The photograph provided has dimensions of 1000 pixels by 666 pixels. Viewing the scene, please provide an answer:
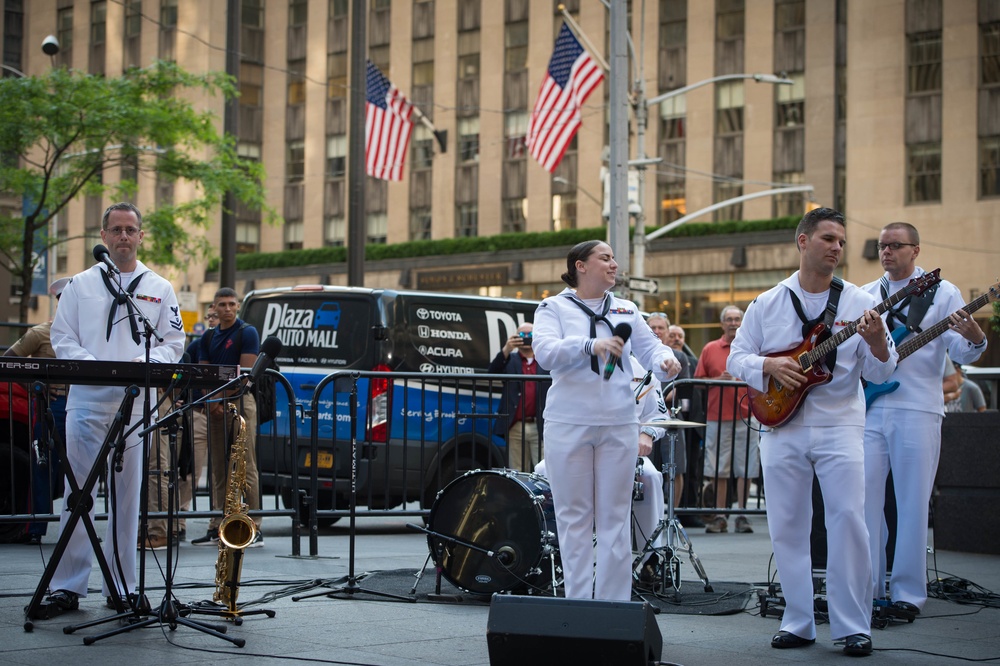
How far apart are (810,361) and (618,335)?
3.49ft

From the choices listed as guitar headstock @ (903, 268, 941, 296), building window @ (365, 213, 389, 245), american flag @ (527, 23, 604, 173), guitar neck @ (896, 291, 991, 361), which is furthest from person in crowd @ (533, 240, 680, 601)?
building window @ (365, 213, 389, 245)

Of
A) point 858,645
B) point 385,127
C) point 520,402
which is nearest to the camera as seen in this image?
point 858,645

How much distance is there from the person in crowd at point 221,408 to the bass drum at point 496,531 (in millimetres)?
3209

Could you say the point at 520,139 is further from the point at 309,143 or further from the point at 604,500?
the point at 604,500

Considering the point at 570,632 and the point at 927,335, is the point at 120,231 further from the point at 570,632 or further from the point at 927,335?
the point at 927,335

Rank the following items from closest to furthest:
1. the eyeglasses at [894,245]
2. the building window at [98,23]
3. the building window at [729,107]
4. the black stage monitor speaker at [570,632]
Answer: the black stage monitor speaker at [570,632] → the eyeglasses at [894,245] → the building window at [729,107] → the building window at [98,23]

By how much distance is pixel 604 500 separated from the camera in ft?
22.0

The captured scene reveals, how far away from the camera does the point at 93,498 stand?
Answer: 7.07 meters

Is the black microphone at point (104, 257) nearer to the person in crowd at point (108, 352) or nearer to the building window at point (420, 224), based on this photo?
the person in crowd at point (108, 352)

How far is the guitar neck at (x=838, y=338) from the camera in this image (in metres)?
6.62

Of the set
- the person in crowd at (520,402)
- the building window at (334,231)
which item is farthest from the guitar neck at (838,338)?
the building window at (334,231)

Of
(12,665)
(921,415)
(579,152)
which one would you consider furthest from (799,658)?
(579,152)

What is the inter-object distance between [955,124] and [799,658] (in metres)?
37.5

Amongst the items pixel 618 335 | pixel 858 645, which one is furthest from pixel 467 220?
pixel 858 645
